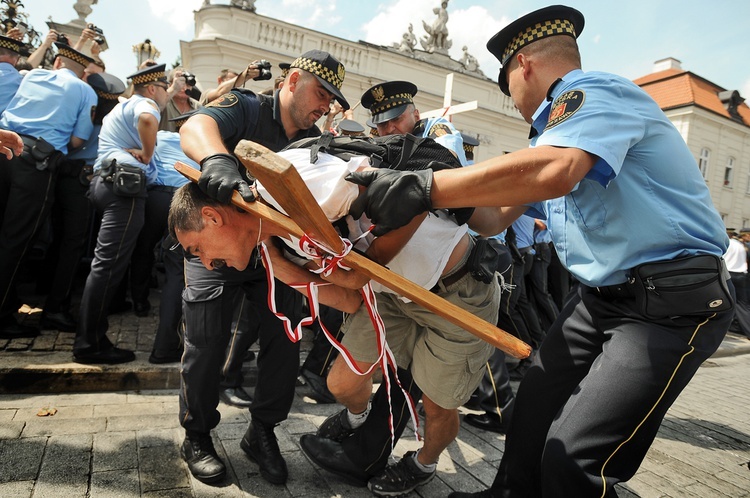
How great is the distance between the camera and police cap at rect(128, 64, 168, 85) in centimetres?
379

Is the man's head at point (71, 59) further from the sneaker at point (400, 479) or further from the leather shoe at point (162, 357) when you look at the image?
the sneaker at point (400, 479)

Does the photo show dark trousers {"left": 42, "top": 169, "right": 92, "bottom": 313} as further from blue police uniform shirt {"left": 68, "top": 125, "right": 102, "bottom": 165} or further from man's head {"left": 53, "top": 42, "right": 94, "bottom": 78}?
man's head {"left": 53, "top": 42, "right": 94, "bottom": 78}

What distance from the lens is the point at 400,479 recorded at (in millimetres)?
2342

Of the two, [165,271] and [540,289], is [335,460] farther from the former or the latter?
[540,289]

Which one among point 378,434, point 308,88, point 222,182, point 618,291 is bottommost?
point 378,434

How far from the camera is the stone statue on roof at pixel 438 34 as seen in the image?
1867 centimetres

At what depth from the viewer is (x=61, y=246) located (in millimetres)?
3832

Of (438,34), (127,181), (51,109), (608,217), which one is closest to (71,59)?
(51,109)

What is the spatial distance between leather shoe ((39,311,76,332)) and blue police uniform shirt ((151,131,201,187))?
1.33 metres

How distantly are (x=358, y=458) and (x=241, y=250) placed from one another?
1225mm

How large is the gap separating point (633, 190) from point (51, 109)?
4.01m

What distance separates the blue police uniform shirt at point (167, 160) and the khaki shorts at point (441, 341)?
8.53 ft

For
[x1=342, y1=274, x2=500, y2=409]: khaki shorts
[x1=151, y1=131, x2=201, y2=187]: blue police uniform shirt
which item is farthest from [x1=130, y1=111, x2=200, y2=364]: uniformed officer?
[x1=342, y1=274, x2=500, y2=409]: khaki shorts

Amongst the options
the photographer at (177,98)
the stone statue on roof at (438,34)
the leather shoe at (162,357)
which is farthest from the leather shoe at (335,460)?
the stone statue on roof at (438,34)
